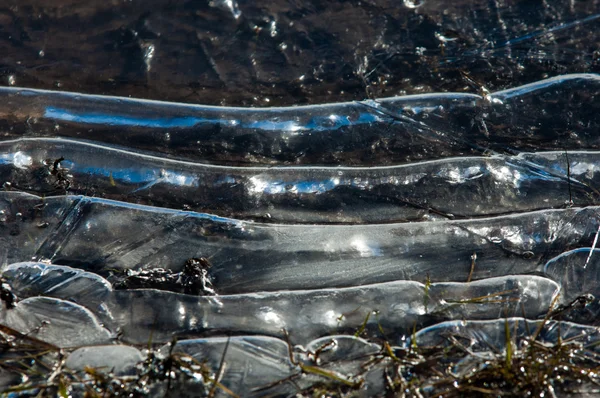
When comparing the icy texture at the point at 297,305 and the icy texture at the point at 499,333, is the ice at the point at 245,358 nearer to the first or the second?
the icy texture at the point at 297,305

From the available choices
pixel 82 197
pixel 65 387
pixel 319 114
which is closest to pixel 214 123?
pixel 319 114

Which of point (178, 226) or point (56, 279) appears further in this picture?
point (178, 226)

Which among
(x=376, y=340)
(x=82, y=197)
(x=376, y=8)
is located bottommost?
(x=376, y=340)

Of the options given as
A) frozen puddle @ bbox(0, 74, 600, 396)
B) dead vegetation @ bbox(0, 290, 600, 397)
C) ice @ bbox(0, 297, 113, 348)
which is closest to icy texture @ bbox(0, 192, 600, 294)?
frozen puddle @ bbox(0, 74, 600, 396)

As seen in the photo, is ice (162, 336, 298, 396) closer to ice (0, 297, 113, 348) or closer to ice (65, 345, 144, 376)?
ice (65, 345, 144, 376)

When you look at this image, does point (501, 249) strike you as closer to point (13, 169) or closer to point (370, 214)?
point (370, 214)

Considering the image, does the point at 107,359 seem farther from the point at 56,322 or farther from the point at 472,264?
the point at 472,264

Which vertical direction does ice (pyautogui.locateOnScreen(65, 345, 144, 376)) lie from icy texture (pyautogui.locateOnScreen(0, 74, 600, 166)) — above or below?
below
